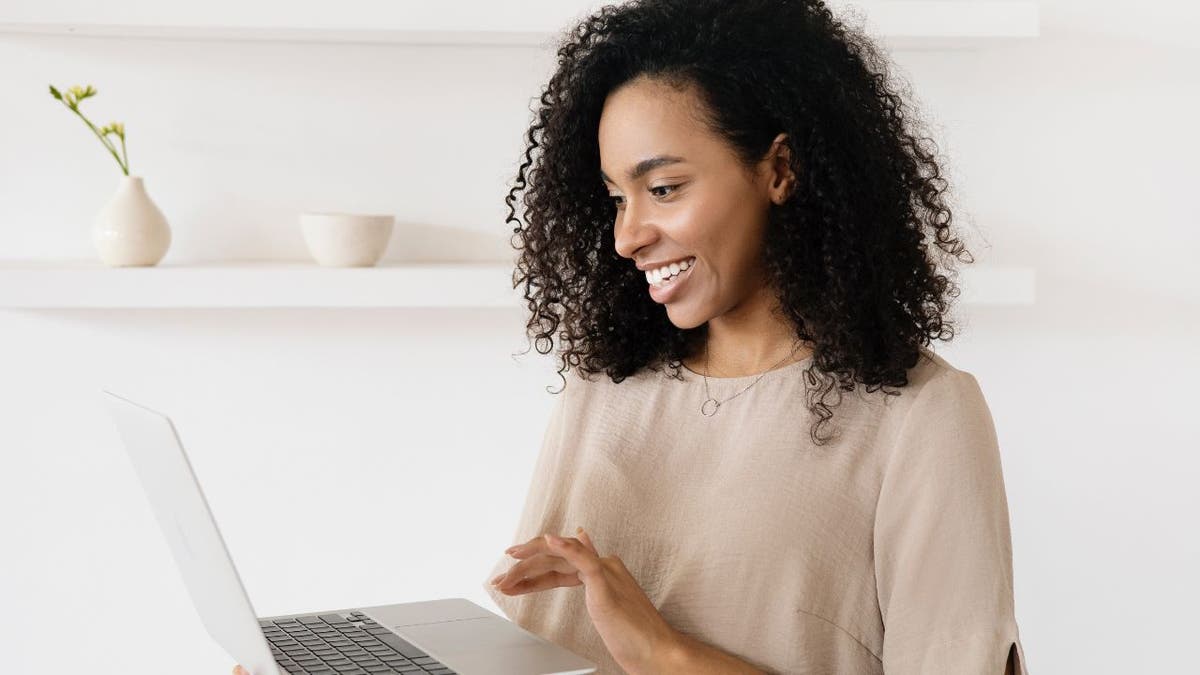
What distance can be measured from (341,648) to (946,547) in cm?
57

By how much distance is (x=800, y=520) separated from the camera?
1.22 m

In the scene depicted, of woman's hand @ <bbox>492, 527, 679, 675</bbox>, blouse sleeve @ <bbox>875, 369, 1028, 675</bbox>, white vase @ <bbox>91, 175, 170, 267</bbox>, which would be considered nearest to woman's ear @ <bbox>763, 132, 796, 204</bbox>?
blouse sleeve @ <bbox>875, 369, 1028, 675</bbox>

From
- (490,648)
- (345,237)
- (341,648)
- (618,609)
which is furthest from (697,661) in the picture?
(345,237)

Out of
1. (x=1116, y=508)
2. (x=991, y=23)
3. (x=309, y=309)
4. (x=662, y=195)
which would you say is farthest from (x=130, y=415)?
(x=1116, y=508)

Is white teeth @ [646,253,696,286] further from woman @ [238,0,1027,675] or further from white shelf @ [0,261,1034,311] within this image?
white shelf @ [0,261,1034,311]

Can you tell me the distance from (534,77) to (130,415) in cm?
126

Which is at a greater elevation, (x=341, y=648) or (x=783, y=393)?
(x=783, y=393)

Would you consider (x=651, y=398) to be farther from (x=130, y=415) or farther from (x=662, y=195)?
(x=130, y=415)

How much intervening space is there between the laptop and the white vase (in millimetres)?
896

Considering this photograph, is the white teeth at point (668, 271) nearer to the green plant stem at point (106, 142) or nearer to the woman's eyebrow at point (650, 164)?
the woman's eyebrow at point (650, 164)

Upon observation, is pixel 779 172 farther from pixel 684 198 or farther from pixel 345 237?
pixel 345 237

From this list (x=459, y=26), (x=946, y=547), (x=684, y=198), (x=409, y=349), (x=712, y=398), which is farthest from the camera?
(x=409, y=349)

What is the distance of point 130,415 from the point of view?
1111 millimetres

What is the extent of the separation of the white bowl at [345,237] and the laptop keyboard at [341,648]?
0.84 meters
